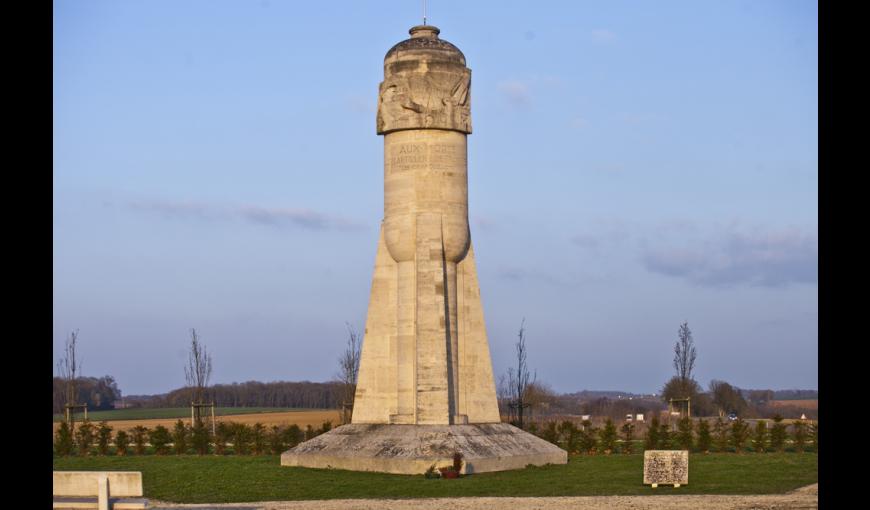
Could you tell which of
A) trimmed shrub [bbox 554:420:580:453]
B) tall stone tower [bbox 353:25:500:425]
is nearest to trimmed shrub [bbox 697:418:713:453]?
trimmed shrub [bbox 554:420:580:453]

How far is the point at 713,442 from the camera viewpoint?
38.3 meters

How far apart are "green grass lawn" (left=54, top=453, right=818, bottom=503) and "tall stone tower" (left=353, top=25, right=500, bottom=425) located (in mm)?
3286

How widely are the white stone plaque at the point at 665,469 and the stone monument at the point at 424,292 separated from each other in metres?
6.30

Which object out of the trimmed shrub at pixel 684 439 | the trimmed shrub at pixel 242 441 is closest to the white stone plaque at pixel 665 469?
the trimmed shrub at pixel 684 439

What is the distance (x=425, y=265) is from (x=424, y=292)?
0.76 meters

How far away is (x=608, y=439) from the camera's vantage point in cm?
3778

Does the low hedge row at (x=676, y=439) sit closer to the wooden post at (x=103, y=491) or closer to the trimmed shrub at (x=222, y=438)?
the trimmed shrub at (x=222, y=438)

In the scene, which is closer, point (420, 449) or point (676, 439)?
point (420, 449)

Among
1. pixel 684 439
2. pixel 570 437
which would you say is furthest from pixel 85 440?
pixel 684 439

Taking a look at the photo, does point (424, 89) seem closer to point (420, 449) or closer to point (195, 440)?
point (420, 449)

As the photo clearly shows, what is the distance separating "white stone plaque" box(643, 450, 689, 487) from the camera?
25156 millimetres

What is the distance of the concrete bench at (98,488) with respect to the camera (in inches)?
687

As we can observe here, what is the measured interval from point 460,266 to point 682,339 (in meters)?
20.0

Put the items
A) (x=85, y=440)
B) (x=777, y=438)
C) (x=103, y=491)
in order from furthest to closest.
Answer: (x=85, y=440) < (x=777, y=438) < (x=103, y=491)
